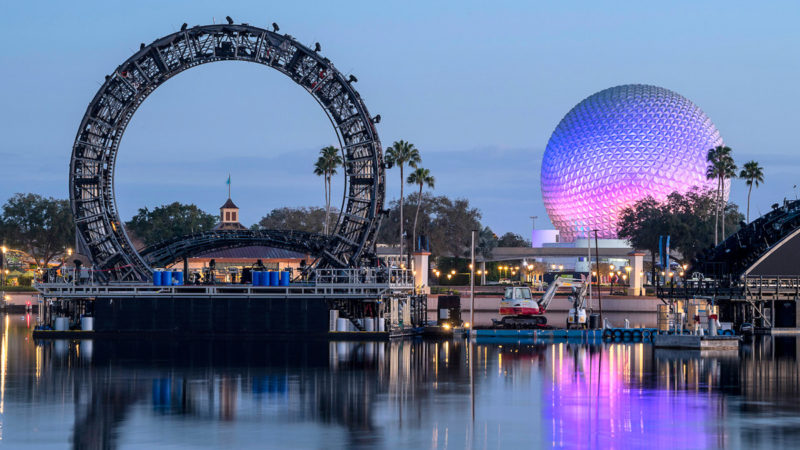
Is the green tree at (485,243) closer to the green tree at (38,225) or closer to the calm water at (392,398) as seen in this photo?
the green tree at (38,225)

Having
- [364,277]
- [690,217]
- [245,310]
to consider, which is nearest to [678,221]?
[690,217]

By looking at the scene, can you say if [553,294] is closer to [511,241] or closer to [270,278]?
[270,278]

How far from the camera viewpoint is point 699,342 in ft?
176

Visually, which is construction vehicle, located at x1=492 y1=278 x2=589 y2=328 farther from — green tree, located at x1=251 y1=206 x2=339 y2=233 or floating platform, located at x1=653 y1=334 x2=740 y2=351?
green tree, located at x1=251 y1=206 x2=339 y2=233

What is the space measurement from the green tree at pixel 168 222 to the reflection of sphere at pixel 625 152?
150 ft

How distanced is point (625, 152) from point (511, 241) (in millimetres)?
53441

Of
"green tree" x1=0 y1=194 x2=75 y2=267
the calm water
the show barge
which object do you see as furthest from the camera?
"green tree" x1=0 y1=194 x2=75 y2=267


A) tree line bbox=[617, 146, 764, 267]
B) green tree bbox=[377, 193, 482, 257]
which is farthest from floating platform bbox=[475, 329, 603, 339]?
green tree bbox=[377, 193, 482, 257]

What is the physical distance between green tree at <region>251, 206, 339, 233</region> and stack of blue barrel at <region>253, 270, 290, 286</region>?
321 feet

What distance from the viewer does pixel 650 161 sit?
138500 millimetres

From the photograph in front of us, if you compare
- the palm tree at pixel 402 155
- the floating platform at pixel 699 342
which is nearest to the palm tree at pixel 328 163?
the palm tree at pixel 402 155

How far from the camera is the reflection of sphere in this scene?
139 metres

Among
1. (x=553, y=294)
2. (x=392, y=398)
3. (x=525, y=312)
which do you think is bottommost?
(x=392, y=398)

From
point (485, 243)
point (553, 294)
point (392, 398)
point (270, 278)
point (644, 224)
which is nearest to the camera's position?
point (392, 398)
